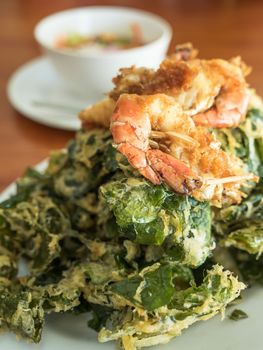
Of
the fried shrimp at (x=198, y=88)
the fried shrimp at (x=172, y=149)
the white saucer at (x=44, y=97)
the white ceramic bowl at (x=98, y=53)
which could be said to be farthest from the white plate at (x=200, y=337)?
the white ceramic bowl at (x=98, y=53)

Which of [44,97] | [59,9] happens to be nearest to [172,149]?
[44,97]

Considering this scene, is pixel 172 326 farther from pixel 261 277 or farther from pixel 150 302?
pixel 261 277

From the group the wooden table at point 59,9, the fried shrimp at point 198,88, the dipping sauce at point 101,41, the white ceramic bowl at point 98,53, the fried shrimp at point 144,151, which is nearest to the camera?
the fried shrimp at point 144,151

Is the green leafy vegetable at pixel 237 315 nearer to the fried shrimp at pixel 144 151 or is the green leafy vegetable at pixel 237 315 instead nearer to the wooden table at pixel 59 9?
the fried shrimp at pixel 144 151

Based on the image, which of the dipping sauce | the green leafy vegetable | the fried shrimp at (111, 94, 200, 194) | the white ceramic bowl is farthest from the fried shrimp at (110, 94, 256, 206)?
the dipping sauce

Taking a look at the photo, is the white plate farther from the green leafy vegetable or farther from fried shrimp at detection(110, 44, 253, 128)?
fried shrimp at detection(110, 44, 253, 128)

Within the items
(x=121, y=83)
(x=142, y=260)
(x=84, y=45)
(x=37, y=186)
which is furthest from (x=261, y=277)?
(x=84, y=45)
